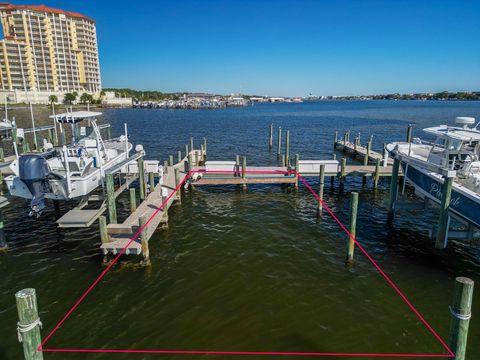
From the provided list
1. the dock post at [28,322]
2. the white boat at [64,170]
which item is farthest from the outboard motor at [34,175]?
the dock post at [28,322]

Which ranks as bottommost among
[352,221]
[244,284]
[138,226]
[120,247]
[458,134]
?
[244,284]

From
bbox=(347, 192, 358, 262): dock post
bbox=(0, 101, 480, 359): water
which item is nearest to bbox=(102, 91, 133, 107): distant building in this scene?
bbox=(0, 101, 480, 359): water

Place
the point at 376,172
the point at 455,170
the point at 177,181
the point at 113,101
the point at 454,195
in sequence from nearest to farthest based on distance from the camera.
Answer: the point at 454,195, the point at 455,170, the point at 177,181, the point at 376,172, the point at 113,101

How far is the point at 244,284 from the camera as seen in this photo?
37.0ft

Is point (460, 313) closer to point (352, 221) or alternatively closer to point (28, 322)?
point (352, 221)

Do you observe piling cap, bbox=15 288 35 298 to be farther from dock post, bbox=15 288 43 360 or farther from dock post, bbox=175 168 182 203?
dock post, bbox=175 168 182 203

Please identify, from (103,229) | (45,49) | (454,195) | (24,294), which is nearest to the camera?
(24,294)

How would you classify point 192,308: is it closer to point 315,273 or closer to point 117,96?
point 315,273

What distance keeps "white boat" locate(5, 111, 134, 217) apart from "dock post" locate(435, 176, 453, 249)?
1515cm

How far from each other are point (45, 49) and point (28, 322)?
139m

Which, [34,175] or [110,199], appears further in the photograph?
[110,199]

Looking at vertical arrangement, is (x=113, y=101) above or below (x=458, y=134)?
above

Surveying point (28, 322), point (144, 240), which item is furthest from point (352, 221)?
point (28, 322)

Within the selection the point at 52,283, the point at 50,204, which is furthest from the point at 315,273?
the point at 50,204
